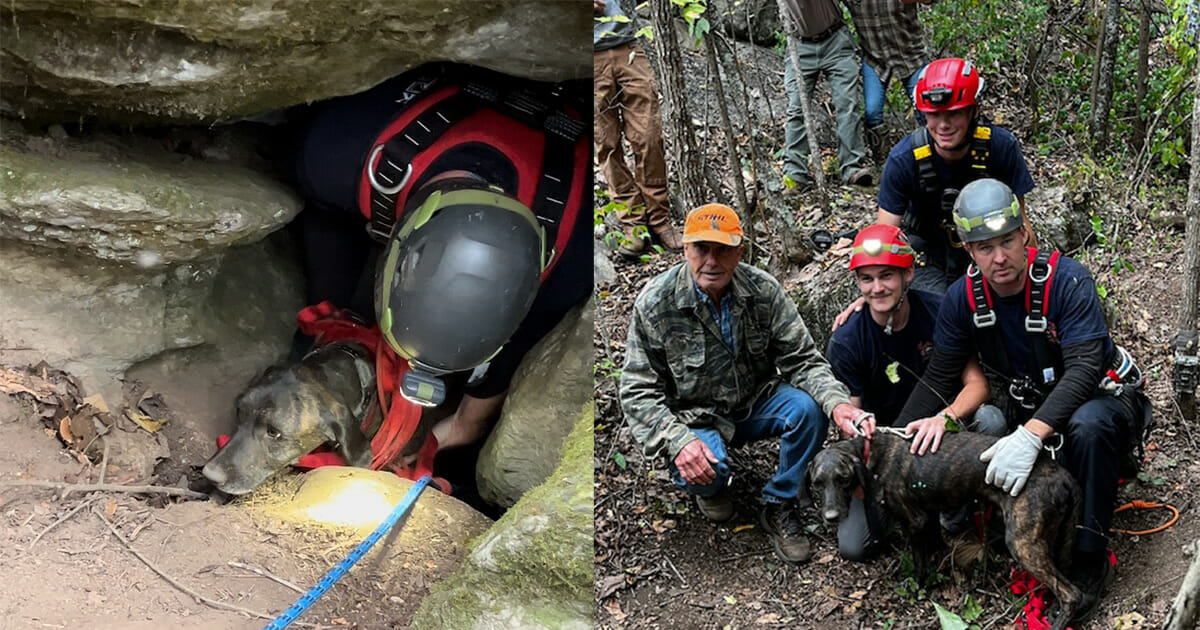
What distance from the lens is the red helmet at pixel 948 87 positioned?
3.14m

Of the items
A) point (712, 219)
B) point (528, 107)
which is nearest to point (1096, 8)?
point (712, 219)

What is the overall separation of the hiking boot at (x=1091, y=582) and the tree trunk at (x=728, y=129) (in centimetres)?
165

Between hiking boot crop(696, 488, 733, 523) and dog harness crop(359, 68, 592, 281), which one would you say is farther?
hiking boot crop(696, 488, 733, 523)

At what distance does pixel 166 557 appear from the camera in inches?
61.2

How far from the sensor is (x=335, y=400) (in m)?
1.97

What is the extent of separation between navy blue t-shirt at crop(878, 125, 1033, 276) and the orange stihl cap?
→ 74 centimetres

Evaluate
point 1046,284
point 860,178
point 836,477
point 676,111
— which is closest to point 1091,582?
point 836,477

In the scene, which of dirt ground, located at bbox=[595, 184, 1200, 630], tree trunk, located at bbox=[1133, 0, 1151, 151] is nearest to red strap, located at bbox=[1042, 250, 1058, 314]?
dirt ground, located at bbox=[595, 184, 1200, 630]

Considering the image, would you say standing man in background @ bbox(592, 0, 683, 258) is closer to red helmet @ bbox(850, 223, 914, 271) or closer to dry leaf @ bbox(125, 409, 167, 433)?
red helmet @ bbox(850, 223, 914, 271)

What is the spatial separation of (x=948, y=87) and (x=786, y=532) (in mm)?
1576

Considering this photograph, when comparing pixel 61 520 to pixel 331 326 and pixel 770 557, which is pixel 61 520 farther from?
pixel 770 557

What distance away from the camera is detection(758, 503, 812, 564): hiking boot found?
3279 mm

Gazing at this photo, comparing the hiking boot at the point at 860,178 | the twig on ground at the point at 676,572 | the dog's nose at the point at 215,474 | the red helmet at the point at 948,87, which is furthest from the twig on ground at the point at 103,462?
the hiking boot at the point at 860,178

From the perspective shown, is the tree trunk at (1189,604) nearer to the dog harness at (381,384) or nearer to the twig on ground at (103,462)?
the dog harness at (381,384)
